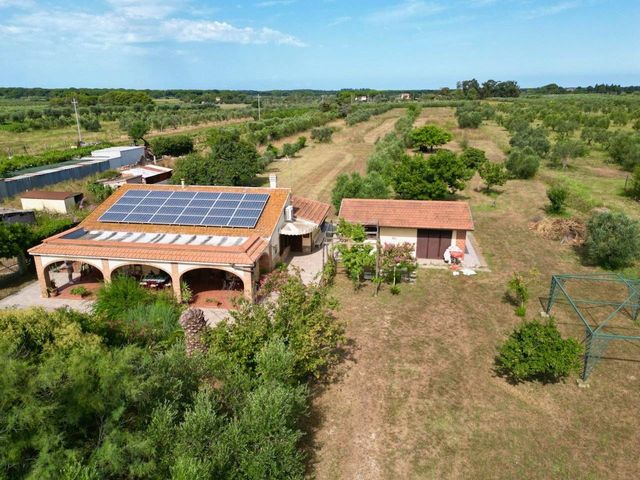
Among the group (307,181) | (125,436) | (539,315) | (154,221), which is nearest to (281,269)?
(154,221)

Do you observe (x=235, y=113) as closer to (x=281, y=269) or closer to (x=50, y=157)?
(x=50, y=157)

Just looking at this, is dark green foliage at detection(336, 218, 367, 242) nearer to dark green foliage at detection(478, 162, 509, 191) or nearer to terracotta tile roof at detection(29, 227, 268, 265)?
terracotta tile roof at detection(29, 227, 268, 265)

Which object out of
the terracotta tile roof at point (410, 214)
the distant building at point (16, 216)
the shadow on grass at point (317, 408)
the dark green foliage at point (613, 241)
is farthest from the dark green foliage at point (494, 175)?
the distant building at point (16, 216)

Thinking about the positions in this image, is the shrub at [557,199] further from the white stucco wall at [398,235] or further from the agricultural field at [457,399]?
the white stucco wall at [398,235]

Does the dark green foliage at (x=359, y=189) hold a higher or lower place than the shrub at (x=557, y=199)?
higher

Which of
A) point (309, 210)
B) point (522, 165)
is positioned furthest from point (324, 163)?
point (309, 210)

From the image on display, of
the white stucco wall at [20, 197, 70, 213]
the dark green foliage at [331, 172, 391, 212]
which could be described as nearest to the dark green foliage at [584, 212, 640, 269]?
the dark green foliage at [331, 172, 391, 212]

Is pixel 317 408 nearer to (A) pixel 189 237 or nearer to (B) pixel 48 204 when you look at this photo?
(A) pixel 189 237
